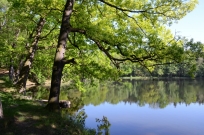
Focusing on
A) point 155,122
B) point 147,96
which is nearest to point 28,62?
point 155,122

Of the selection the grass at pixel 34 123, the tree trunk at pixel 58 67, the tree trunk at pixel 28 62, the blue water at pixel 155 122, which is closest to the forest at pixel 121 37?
the tree trunk at pixel 58 67

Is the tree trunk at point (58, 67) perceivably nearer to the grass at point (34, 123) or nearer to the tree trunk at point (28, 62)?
the grass at point (34, 123)

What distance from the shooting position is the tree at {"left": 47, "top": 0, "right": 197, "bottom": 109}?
11125 mm

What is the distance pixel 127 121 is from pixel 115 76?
1253 centimetres

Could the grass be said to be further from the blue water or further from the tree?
the blue water

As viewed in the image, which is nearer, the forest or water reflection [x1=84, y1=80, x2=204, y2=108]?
the forest

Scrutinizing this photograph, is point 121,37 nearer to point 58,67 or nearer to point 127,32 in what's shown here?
point 127,32

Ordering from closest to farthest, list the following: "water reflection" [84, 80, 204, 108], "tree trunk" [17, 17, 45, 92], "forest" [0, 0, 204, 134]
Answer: "forest" [0, 0, 204, 134] → "tree trunk" [17, 17, 45, 92] → "water reflection" [84, 80, 204, 108]

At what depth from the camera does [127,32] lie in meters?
12.4

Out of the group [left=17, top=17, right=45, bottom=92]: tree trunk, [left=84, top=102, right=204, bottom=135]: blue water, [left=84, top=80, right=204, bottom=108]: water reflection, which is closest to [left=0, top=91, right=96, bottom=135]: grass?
[left=17, top=17, right=45, bottom=92]: tree trunk

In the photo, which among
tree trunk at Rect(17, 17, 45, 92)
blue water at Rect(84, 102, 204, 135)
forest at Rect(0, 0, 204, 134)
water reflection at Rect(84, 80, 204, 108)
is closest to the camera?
forest at Rect(0, 0, 204, 134)

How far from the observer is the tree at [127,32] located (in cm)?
1112

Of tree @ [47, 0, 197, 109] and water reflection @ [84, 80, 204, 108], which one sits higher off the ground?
tree @ [47, 0, 197, 109]

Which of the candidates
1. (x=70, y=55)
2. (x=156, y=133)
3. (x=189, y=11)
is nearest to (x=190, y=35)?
(x=189, y=11)
